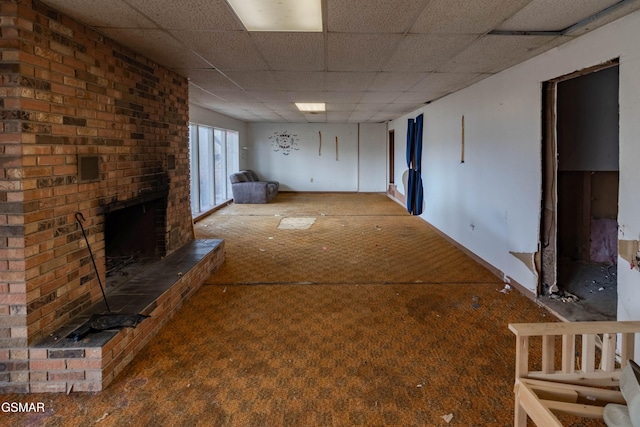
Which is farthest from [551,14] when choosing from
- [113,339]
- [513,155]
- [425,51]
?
[113,339]

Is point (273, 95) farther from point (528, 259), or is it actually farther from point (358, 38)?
point (528, 259)

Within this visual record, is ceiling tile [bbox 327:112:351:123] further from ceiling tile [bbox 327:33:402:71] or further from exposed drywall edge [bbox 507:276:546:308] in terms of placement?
exposed drywall edge [bbox 507:276:546:308]

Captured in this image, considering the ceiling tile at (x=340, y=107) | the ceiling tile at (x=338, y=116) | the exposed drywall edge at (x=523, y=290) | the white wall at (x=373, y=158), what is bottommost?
the exposed drywall edge at (x=523, y=290)

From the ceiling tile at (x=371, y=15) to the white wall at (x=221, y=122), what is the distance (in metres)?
5.32

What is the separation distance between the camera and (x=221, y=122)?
31.6ft

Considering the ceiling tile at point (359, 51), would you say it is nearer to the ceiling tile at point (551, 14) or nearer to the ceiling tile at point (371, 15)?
the ceiling tile at point (371, 15)

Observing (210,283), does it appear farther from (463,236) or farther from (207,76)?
(463,236)

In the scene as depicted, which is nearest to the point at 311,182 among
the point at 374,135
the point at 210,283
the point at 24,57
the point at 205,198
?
the point at 374,135

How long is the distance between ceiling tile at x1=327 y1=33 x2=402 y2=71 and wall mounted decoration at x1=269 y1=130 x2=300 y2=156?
8.43 meters

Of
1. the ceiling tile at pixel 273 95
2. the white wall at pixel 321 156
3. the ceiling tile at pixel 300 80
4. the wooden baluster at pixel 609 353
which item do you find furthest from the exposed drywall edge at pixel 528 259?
the white wall at pixel 321 156

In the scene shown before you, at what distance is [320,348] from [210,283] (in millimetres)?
1807

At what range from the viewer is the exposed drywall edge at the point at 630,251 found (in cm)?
245

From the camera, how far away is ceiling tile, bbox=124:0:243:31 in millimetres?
2441

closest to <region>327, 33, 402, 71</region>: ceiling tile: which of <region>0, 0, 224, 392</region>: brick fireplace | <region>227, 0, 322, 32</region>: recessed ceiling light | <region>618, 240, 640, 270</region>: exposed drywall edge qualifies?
<region>227, 0, 322, 32</region>: recessed ceiling light
